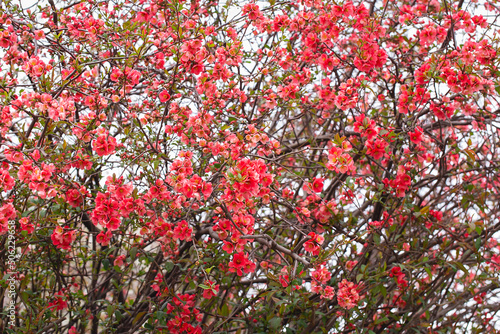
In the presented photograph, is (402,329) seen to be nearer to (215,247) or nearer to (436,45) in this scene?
(215,247)

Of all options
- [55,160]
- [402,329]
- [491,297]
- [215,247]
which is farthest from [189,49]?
[491,297]

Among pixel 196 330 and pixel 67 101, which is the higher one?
pixel 67 101

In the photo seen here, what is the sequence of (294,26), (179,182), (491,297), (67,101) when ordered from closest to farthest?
1. (179,182)
2. (67,101)
3. (294,26)
4. (491,297)

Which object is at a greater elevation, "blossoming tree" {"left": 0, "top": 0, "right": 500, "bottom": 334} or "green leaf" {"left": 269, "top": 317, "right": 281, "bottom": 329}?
"blossoming tree" {"left": 0, "top": 0, "right": 500, "bottom": 334}

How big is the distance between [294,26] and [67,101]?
142 cm

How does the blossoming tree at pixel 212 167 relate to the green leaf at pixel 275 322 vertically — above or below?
above

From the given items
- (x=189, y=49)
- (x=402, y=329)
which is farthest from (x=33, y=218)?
(x=402, y=329)

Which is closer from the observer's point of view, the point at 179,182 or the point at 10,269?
the point at 179,182

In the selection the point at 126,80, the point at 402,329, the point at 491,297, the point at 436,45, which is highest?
the point at 436,45

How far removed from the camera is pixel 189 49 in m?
2.15

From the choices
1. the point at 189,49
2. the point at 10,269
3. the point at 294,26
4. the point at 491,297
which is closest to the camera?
the point at 189,49

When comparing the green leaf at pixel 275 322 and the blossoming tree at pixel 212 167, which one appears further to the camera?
the green leaf at pixel 275 322

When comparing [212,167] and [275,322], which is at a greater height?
[212,167]

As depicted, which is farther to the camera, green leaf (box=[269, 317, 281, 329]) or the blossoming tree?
green leaf (box=[269, 317, 281, 329])
